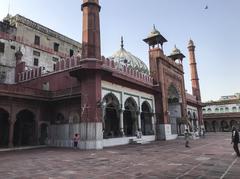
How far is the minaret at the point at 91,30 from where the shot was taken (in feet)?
57.4

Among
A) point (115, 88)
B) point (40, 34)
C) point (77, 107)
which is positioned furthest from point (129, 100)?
point (40, 34)

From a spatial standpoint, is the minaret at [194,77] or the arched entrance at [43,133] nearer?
the arched entrance at [43,133]

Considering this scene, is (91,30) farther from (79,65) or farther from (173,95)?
(173,95)

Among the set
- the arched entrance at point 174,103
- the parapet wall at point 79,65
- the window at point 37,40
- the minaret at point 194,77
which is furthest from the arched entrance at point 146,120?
the minaret at point 194,77

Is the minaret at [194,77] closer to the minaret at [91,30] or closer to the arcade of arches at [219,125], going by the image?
the arcade of arches at [219,125]

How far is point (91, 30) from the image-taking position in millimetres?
18016

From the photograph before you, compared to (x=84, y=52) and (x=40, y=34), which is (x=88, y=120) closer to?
(x=84, y=52)

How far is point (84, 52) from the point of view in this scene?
1748 centimetres

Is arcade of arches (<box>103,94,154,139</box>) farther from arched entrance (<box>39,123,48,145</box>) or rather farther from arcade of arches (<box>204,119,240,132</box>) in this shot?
arcade of arches (<box>204,119,240,132</box>)

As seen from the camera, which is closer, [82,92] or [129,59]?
[82,92]

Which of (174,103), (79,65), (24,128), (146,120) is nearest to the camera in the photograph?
(79,65)

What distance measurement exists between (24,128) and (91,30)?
11.2m

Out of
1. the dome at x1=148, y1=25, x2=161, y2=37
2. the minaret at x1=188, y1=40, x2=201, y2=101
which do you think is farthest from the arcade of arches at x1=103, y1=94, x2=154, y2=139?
the minaret at x1=188, y1=40, x2=201, y2=101

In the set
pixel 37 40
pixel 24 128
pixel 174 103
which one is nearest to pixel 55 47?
pixel 37 40
